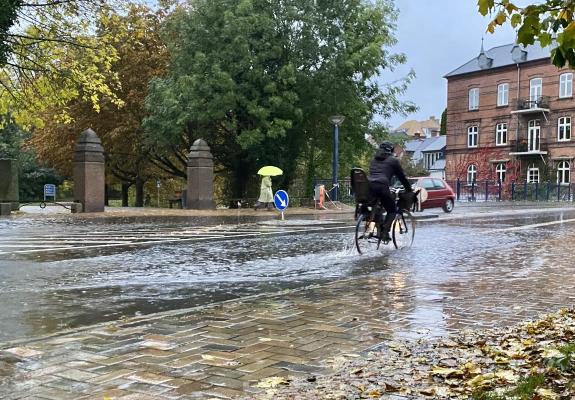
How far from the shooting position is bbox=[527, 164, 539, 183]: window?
54812mm

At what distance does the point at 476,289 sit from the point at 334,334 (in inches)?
120

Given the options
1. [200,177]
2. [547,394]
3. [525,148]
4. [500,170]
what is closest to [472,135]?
[500,170]

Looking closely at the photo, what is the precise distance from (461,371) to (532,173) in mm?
55734

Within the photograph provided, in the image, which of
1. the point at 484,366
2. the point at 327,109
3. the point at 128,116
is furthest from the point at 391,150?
the point at 128,116

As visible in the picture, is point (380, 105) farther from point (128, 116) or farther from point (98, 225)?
point (98, 225)

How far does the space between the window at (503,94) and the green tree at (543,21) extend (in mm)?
57390

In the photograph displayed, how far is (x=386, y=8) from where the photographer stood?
31344 millimetres

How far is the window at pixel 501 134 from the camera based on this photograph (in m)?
57.8

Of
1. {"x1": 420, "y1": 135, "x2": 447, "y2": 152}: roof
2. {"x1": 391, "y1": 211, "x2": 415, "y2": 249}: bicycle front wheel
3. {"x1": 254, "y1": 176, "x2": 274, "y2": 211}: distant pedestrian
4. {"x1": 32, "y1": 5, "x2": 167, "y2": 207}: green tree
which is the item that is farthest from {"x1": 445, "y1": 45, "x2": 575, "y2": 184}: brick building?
{"x1": 391, "y1": 211, "x2": 415, "y2": 249}: bicycle front wheel

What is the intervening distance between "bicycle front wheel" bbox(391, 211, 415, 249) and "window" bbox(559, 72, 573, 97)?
45.8m

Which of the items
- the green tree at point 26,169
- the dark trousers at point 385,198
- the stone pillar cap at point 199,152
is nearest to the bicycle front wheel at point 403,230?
the dark trousers at point 385,198

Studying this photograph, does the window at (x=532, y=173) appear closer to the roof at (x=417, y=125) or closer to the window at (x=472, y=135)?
the window at (x=472, y=135)

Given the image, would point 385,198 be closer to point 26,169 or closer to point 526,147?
point 526,147

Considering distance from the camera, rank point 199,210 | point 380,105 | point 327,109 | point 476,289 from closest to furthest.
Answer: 1. point 476,289
2. point 199,210
3. point 327,109
4. point 380,105
